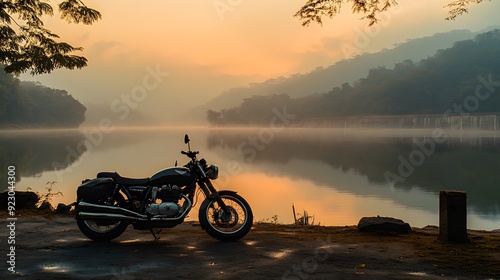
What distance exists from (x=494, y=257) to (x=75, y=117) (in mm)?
181081

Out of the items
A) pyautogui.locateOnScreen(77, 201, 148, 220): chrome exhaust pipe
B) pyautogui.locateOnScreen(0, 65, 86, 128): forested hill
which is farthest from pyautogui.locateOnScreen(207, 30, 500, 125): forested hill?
pyautogui.locateOnScreen(77, 201, 148, 220): chrome exhaust pipe

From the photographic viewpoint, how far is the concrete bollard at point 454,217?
27.0 ft

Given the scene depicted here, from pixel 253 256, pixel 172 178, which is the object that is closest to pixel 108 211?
pixel 172 178

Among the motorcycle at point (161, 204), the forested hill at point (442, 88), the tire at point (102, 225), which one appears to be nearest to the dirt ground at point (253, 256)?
the tire at point (102, 225)

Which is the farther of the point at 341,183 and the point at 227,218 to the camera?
the point at 341,183

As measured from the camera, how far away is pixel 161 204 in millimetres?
8234

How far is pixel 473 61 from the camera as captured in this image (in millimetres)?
168375

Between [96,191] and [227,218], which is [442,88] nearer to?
[227,218]

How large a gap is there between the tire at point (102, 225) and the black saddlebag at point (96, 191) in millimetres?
229

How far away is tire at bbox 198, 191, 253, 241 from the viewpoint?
830 centimetres

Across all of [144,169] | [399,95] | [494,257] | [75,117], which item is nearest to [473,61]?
[399,95]

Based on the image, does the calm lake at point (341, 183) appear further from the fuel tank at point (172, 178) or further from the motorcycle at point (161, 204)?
the fuel tank at point (172, 178)

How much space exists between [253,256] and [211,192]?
167 centimetres

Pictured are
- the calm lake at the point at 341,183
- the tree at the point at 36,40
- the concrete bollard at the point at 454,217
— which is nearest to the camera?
the concrete bollard at the point at 454,217
